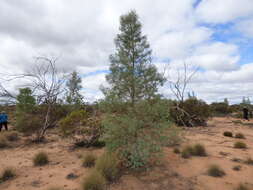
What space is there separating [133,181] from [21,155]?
5.90m

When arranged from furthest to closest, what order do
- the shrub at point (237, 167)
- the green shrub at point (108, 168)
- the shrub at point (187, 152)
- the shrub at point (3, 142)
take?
the shrub at point (3, 142) < the shrub at point (187, 152) < the shrub at point (237, 167) < the green shrub at point (108, 168)

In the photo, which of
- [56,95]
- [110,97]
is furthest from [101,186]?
[56,95]

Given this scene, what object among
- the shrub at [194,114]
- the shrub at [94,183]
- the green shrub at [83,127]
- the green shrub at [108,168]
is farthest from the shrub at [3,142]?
the shrub at [194,114]

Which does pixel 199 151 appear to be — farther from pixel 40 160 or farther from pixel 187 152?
pixel 40 160

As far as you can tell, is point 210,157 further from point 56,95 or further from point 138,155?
point 56,95

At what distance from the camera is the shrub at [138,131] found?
5.22 meters

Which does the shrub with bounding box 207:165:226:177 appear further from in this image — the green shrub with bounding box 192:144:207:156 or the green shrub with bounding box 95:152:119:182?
the green shrub with bounding box 95:152:119:182

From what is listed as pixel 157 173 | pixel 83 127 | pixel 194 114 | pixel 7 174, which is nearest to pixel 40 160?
pixel 7 174

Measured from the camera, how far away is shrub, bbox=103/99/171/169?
522 cm

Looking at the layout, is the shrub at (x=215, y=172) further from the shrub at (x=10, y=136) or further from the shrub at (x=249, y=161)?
the shrub at (x=10, y=136)

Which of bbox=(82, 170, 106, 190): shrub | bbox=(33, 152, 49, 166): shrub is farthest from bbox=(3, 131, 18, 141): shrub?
bbox=(82, 170, 106, 190): shrub

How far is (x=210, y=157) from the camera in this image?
671 cm

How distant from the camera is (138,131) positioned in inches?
214

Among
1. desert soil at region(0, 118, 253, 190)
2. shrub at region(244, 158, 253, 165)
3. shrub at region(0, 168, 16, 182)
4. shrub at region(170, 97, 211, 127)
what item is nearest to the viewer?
desert soil at region(0, 118, 253, 190)
